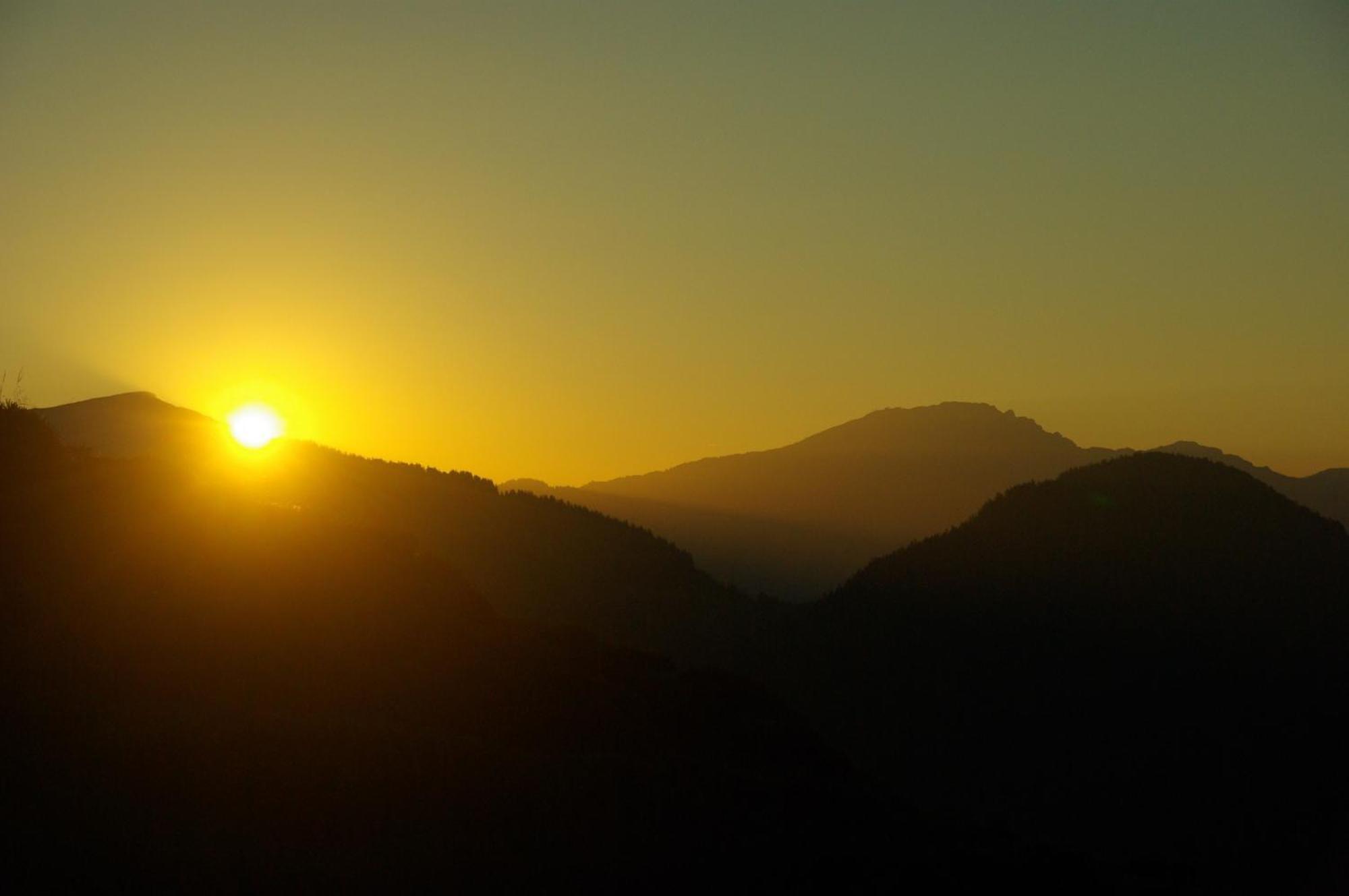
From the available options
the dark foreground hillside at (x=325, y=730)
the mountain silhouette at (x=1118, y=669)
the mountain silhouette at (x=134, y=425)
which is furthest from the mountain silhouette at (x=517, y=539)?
the dark foreground hillside at (x=325, y=730)

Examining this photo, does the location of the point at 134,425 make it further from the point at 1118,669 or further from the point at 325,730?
the point at 325,730

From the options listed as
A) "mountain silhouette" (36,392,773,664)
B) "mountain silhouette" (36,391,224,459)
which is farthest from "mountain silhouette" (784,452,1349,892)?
"mountain silhouette" (36,391,224,459)

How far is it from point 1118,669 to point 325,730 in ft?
350

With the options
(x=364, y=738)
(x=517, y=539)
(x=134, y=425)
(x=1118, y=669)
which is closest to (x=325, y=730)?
(x=364, y=738)

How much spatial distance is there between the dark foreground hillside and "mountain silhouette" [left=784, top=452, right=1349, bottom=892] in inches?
2193

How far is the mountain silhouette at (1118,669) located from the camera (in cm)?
10519

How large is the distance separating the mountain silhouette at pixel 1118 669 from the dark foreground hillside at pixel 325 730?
55712 mm

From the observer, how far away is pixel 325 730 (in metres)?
27.8

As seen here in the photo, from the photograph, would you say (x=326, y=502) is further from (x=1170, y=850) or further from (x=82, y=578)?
(x=82, y=578)

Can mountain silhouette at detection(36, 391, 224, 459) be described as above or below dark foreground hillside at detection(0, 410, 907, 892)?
above

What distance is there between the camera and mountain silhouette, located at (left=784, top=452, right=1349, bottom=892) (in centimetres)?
10519

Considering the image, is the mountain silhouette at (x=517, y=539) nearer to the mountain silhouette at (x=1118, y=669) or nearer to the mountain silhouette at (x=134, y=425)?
the mountain silhouette at (x=134, y=425)

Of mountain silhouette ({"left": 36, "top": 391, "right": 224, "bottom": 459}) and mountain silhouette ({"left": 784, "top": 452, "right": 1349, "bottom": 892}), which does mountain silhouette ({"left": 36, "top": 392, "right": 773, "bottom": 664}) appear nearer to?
mountain silhouette ({"left": 36, "top": 391, "right": 224, "bottom": 459})

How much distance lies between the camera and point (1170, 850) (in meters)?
99.5
